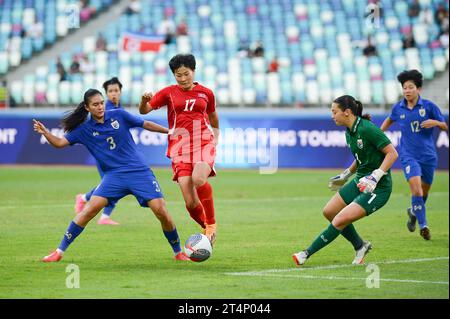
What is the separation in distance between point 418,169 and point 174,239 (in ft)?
14.6

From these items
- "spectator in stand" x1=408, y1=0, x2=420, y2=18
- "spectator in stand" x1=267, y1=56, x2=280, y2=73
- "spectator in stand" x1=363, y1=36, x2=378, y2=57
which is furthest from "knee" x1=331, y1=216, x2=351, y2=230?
"spectator in stand" x1=408, y1=0, x2=420, y2=18

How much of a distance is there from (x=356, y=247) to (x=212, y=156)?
2027mm

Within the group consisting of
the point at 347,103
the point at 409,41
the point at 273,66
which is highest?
the point at 409,41

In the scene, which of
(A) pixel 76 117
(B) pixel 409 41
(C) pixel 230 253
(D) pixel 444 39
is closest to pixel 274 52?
(B) pixel 409 41

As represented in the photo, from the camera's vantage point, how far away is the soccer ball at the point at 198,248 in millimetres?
10539

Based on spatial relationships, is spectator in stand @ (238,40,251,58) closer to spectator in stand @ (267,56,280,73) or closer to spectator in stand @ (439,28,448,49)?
spectator in stand @ (267,56,280,73)

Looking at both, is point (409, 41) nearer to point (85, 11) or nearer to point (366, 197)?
point (85, 11)

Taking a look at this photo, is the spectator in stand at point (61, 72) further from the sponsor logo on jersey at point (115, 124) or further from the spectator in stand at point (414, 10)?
the sponsor logo on jersey at point (115, 124)

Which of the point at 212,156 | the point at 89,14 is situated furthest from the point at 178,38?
the point at 212,156

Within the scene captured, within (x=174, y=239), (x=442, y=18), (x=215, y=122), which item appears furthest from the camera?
(x=442, y=18)

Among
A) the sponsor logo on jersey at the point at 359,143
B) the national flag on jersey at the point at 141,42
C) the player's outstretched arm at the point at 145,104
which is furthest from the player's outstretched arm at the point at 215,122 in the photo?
the national flag on jersey at the point at 141,42

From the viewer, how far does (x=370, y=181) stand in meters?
10.3

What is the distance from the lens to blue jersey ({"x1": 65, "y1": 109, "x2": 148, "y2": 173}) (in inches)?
438
